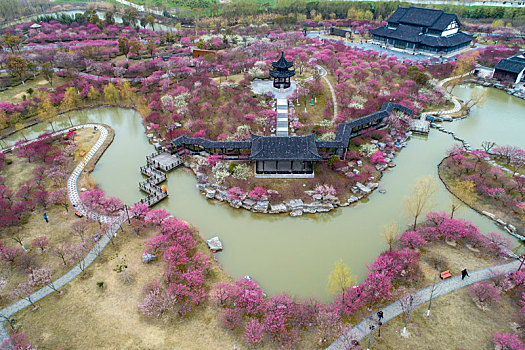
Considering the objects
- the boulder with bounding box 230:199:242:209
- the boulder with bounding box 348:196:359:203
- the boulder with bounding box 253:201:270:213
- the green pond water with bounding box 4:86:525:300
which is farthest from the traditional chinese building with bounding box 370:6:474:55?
the boulder with bounding box 230:199:242:209

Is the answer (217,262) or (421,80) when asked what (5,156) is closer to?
(217,262)

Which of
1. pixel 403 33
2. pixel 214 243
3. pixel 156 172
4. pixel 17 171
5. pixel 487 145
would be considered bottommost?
pixel 214 243

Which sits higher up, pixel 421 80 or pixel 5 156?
pixel 421 80

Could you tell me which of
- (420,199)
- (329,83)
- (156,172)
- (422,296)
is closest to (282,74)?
(329,83)

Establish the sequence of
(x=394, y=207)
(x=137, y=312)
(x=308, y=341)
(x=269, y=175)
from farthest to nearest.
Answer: (x=269, y=175) → (x=394, y=207) → (x=137, y=312) → (x=308, y=341)

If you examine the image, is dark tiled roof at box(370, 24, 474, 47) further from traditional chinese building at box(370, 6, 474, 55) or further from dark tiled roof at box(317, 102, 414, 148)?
dark tiled roof at box(317, 102, 414, 148)

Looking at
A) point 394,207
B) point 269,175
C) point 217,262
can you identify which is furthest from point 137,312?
point 394,207

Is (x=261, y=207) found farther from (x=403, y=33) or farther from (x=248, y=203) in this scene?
(x=403, y=33)
